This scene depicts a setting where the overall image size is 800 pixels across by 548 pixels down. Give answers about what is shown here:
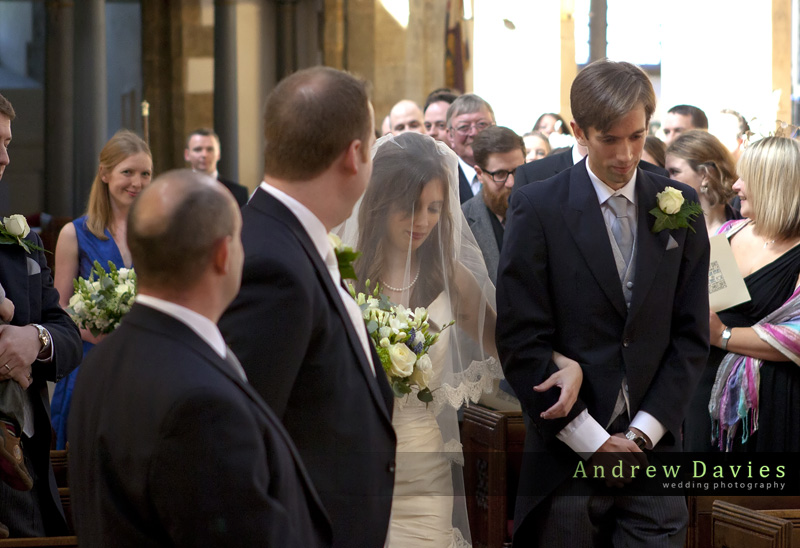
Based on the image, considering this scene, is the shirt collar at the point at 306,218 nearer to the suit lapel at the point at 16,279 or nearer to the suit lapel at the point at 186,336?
the suit lapel at the point at 186,336

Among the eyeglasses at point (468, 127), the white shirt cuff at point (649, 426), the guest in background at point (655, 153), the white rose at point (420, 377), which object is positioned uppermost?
the eyeglasses at point (468, 127)

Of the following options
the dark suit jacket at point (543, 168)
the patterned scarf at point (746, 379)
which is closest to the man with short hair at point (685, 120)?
the dark suit jacket at point (543, 168)

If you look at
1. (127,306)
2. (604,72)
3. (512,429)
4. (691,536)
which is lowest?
(691,536)

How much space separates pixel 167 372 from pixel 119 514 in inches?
10.1

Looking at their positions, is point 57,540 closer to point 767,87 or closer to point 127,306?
point 127,306

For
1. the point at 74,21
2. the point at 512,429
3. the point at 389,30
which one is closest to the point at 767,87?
the point at 389,30

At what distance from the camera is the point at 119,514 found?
169cm

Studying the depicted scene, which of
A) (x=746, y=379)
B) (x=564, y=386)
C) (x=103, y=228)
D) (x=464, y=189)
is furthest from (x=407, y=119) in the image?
(x=564, y=386)

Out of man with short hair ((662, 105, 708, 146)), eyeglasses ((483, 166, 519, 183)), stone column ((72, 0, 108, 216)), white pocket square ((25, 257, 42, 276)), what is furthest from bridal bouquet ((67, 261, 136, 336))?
stone column ((72, 0, 108, 216))

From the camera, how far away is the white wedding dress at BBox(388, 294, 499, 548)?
3443 mm

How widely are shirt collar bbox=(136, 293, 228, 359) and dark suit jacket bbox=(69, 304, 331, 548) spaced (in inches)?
0.5

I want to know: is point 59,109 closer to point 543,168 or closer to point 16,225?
point 543,168

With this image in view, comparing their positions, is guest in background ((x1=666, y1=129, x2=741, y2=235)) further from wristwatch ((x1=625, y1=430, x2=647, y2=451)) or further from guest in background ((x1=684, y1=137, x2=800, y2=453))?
wristwatch ((x1=625, y1=430, x2=647, y2=451))

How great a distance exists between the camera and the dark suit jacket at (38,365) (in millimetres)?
3426
